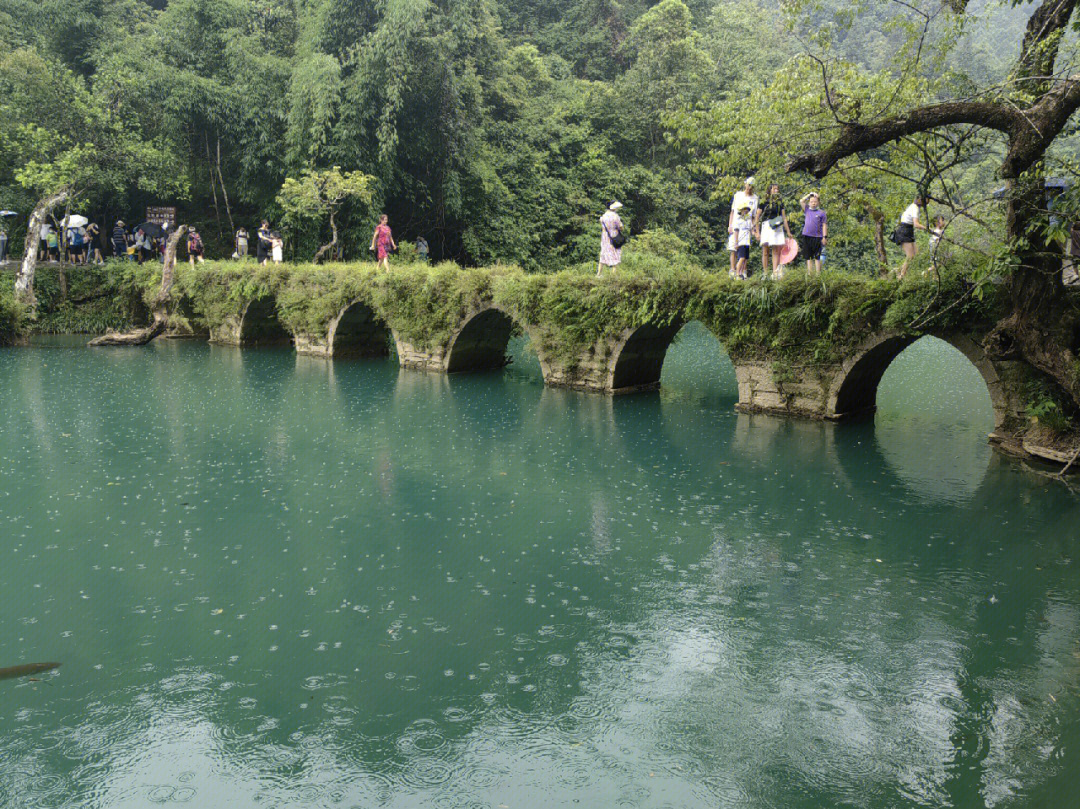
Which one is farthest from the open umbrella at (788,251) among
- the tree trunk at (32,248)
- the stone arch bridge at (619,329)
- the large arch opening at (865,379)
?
the tree trunk at (32,248)

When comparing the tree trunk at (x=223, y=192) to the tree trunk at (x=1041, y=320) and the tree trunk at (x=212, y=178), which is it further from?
the tree trunk at (x=1041, y=320)

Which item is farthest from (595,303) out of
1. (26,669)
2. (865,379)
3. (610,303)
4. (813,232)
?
(26,669)

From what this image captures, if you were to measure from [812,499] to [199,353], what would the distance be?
18082 mm

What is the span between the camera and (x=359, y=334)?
23391mm

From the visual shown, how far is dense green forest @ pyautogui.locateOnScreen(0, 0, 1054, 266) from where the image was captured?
28078mm

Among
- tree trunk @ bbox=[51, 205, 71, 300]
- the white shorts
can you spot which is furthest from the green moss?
the white shorts

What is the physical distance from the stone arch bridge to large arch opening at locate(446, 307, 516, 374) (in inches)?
1.3

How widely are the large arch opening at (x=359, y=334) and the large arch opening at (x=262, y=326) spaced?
2.90 meters

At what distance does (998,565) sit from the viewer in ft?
28.1

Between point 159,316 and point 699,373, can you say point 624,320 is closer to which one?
point 699,373

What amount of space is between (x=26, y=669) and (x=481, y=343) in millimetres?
14781

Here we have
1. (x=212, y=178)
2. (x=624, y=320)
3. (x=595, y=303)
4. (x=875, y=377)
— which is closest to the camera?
(x=875, y=377)

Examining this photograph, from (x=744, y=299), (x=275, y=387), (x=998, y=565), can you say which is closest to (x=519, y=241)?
(x=275, y=387)

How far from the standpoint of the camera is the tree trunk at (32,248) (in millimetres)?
24016
